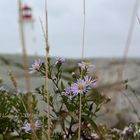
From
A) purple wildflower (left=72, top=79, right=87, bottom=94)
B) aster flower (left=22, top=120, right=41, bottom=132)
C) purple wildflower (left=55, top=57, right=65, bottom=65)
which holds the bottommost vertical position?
aster flower (left=22, top=120, right=41, bottom=132)

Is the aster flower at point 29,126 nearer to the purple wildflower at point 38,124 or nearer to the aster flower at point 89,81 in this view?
the purple wildflower at point 38,124

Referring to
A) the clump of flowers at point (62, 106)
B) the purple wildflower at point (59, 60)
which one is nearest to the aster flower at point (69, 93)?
the clump of flowers at point (62, 106)

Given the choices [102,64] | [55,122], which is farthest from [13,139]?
[102,64]

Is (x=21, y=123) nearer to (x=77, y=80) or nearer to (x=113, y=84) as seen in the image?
(x=77, y=80)

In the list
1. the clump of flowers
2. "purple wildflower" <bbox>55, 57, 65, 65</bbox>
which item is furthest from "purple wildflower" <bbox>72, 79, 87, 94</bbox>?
"purple wildflower" <bbox>55, 57, 65, 65</bbox>

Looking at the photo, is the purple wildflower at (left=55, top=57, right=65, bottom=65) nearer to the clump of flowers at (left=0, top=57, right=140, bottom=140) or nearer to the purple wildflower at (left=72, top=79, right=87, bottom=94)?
the clump of flowers at (left=0, top=57, right=140, bottom=140)

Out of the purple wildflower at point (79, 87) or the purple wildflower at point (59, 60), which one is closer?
the purple wildflower at point (79, 87)

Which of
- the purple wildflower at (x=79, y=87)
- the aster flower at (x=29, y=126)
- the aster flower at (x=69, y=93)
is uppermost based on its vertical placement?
the purple wildflower at (x=79, y=87)

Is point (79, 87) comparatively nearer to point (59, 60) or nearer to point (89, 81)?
point (89, 81)

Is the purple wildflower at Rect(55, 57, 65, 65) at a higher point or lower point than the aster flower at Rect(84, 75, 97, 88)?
higher
